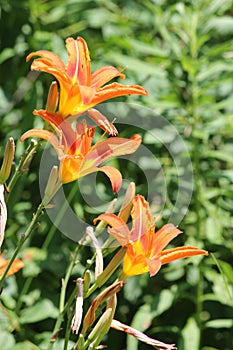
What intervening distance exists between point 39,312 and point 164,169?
1.66 ft

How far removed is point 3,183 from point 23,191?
0.79 metres

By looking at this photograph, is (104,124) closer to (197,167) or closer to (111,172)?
(111,172)

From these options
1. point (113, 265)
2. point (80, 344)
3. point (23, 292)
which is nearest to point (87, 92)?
point (113, 265)

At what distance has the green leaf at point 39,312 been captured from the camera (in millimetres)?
1522

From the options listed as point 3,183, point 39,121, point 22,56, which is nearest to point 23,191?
point 39,121

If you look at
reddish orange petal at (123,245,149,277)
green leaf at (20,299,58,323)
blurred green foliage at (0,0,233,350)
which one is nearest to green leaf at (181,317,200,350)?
blurred green foliage at (0,0,233,350)

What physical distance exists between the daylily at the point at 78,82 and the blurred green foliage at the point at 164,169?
493mm

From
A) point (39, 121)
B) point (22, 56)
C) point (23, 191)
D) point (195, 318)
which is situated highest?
point (22, 56)

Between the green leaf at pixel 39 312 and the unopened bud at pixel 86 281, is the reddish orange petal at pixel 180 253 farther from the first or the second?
the green leaf at pixel 39 312

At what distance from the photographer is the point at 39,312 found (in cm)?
154

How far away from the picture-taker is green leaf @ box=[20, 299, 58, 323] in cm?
152

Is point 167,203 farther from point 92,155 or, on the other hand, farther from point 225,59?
point 92,155

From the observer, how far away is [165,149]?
1828mm

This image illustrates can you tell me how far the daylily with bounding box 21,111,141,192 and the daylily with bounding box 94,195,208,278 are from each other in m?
0.06
